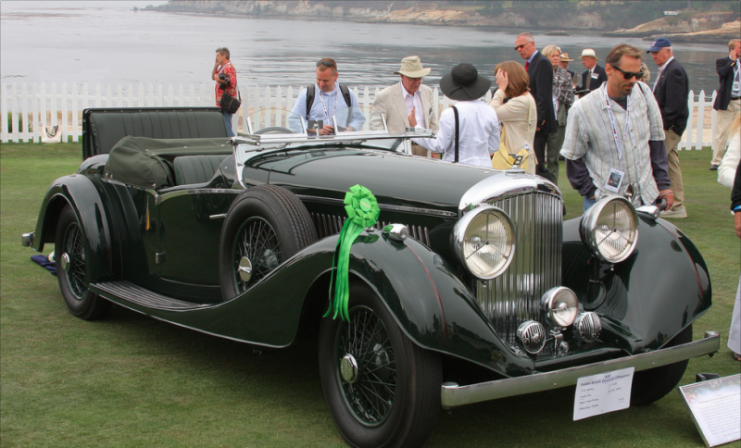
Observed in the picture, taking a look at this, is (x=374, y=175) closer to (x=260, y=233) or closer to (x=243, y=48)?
(x=260, y=233)

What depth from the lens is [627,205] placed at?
3.30m

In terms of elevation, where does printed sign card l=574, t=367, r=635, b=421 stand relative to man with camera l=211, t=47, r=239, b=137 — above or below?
below

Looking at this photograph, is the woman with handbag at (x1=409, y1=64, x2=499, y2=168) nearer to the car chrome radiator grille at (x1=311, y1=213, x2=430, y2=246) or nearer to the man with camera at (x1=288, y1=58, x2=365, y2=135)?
the man with camera at (x1=288, y1=58, x2=365, y2=135)

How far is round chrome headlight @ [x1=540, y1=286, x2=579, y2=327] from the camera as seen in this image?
10.1 ft

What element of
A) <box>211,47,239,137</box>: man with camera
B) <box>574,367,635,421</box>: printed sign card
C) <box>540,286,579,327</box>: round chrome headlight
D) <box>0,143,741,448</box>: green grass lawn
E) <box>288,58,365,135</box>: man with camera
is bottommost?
<box>0,143,741,448</box>: green grass lawn

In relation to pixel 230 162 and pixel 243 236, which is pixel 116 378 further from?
pixel 230 162

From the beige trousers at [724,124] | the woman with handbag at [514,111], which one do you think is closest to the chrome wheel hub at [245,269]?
the woman with handbag at [514,111]

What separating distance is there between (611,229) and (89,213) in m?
3.17

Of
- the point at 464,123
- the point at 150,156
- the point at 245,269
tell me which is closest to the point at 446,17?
the point at 464,123

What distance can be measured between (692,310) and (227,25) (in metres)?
64.5

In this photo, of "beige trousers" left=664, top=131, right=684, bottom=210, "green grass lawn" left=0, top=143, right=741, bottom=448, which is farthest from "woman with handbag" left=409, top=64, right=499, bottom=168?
"beige trousers" left=664, top=131, right=684, bottom=210

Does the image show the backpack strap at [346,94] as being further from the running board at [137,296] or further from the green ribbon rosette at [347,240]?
the green ribbon rosette at [347,240]

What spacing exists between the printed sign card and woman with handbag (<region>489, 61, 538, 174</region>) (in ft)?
9.76

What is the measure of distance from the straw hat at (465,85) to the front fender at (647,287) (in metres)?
1.58
